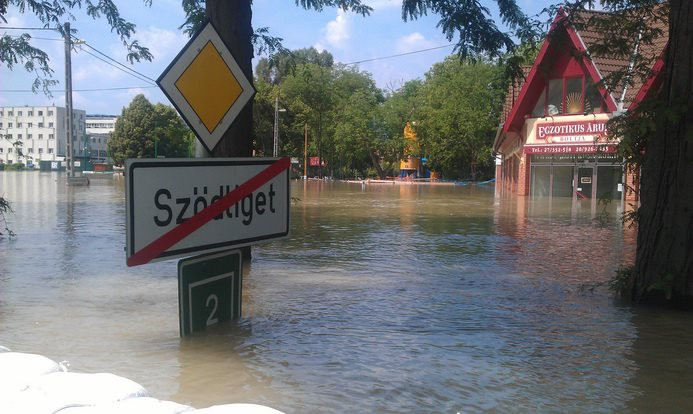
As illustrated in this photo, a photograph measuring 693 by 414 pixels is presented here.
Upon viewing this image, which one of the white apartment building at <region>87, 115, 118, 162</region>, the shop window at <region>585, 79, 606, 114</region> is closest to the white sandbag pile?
the shop window at <region>585, 79, 606, 114</region>

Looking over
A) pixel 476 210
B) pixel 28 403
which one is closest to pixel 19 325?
pixel 28 403

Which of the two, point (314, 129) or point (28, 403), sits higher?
point (314, 129)

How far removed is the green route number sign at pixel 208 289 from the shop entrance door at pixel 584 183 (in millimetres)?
31217

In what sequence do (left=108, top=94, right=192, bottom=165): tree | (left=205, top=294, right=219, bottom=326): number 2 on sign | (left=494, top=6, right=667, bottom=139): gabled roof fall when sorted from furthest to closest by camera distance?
(left=108, top=94, right=192, bottom=165): tree < (left=494, top=6, right=667, bottom=139): gabled roof < (left=205, top=294, right=219, bottom=326): number 2 on sign

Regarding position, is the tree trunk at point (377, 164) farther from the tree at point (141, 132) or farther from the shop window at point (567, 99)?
the shop window at point (567, 99)

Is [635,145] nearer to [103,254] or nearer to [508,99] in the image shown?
[103,254]

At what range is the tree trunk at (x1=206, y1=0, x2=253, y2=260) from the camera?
9.27 m

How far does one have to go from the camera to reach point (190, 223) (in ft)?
17.0

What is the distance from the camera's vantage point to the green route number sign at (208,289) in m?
5.56

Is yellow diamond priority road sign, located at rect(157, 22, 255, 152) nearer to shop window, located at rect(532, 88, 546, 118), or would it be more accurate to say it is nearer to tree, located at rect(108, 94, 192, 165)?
shop window, located at rect(532, 88, 546, 118)

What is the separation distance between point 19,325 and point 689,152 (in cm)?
687

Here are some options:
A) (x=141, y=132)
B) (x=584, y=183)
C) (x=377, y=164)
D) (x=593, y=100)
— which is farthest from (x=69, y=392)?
Answer: (x=141, y=132)

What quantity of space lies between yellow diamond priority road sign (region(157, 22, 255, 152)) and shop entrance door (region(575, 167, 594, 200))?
31.6m

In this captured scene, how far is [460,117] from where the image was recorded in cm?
6588
